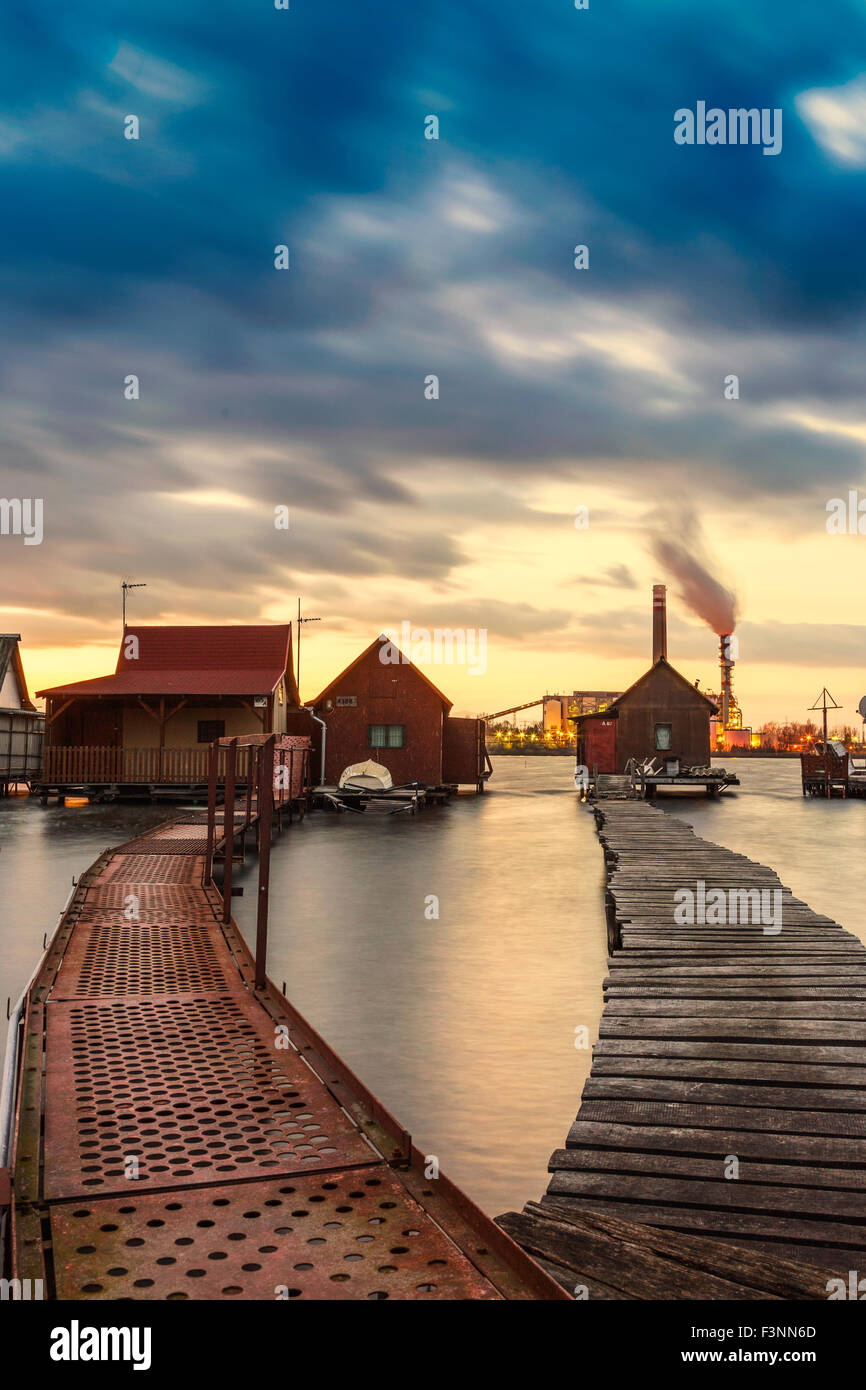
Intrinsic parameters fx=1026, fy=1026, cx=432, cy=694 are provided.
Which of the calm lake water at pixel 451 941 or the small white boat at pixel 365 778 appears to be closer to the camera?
the calm lake water at pixel 451 941

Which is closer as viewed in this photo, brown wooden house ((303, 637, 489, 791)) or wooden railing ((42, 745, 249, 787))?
wooden railing ((42, 745, 249, 787))

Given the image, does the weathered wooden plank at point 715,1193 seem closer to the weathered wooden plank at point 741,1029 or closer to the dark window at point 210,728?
the weathered wooden plank at point 741,1029

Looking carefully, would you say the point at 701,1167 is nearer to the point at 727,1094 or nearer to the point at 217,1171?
the point at 727,1094

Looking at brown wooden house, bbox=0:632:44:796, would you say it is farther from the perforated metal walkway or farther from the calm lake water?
the perforated metal walkway

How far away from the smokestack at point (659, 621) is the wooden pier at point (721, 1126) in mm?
55543

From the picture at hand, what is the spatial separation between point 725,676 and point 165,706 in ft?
354

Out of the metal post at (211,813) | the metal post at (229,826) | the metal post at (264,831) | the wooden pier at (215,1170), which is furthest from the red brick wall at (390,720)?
the wooden pier at (215,1170)

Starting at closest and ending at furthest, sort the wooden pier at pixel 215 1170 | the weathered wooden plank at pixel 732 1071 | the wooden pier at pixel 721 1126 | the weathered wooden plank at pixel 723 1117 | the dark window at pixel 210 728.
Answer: the wooden pier at pixel 215 1170, the wooden pier at pixel 721 1126, the weathered wooden plank at pixel 723 1117, the weathered wooden plank at pixel 732 1071, the dark window at pixel 210 728

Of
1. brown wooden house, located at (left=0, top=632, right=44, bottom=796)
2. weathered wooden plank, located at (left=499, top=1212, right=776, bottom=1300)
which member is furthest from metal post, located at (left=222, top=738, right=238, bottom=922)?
brown wooden house, located at (left=0, top=632, right=44, bottom=796)

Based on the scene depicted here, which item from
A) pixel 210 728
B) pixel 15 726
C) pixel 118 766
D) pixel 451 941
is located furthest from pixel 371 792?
pixel 451 941

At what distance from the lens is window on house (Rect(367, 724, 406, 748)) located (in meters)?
42.6

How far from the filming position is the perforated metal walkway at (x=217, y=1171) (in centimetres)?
336
